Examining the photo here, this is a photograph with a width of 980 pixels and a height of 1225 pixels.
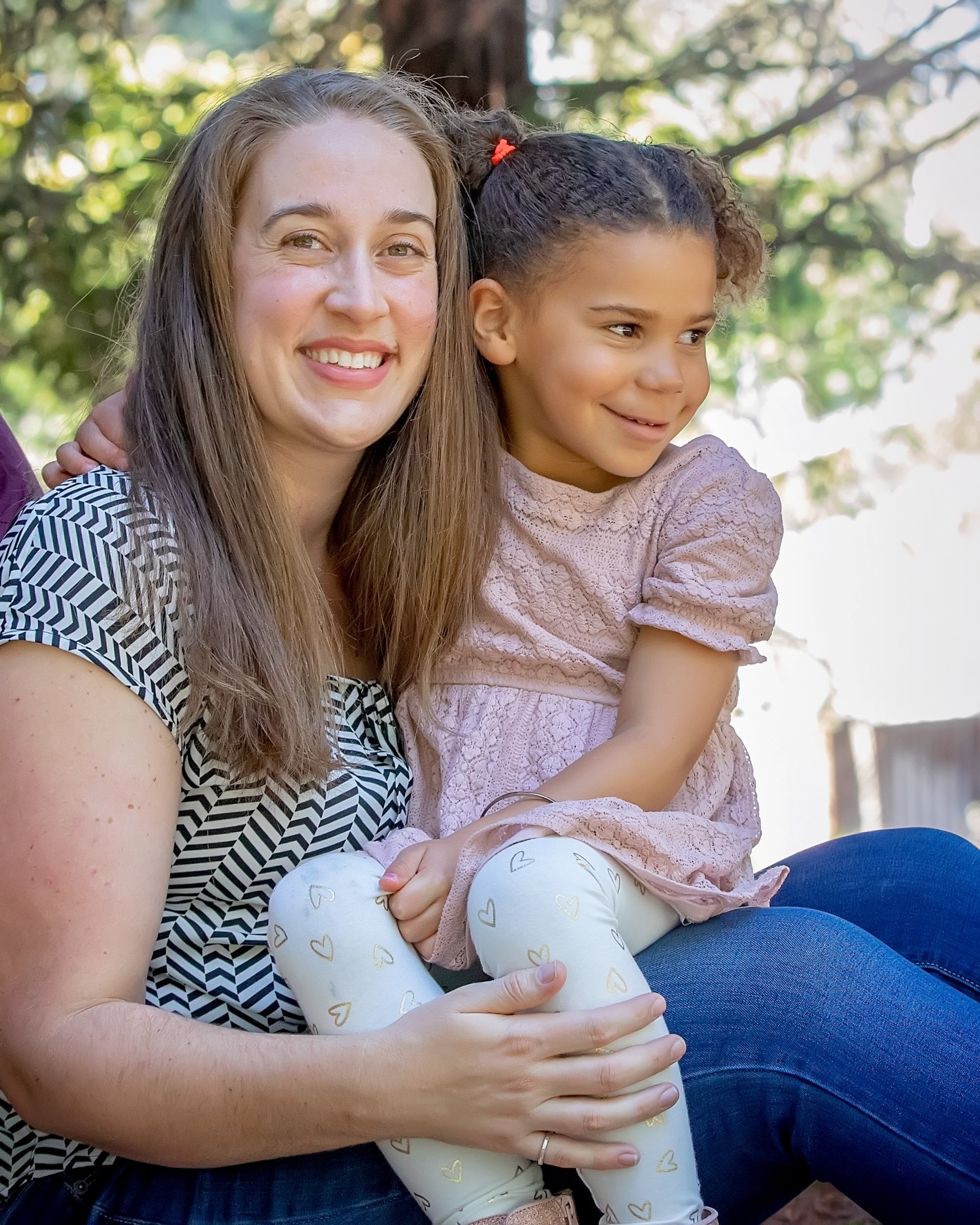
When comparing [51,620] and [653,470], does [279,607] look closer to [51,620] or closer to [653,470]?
[51,620]

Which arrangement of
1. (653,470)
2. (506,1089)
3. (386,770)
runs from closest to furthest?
(506,1089) < (386,770) < (653,470)

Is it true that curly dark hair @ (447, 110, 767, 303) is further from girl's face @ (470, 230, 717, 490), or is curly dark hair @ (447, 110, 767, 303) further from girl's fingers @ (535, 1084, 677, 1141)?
girl's fingers @ (535, 1084, 677, 1141)

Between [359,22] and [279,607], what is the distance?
11.3ft

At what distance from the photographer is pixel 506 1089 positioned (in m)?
1.52

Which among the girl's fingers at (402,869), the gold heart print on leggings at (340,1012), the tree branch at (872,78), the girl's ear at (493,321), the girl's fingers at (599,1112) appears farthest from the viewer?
the tree branch at (872,78)

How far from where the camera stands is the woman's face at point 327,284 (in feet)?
6.30

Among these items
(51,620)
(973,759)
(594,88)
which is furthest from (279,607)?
(973,759)

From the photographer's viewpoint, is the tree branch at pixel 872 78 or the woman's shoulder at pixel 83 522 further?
the tree branch at pixel 872 78

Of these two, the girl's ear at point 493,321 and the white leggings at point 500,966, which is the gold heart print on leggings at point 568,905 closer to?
the white leggings at point 500,966

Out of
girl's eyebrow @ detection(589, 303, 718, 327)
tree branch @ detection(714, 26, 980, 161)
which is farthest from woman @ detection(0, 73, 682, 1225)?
tree branch @ detection(714, 26, 980, 161)

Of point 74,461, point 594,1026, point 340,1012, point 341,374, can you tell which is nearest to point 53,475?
point 74,461

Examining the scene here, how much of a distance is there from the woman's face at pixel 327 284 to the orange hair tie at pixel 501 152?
13.7 inches

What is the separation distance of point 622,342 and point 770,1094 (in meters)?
1.14

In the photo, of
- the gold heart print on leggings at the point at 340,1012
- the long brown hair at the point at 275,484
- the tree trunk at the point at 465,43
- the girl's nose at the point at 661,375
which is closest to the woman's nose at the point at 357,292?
the long brown hair at the point at 275,484
